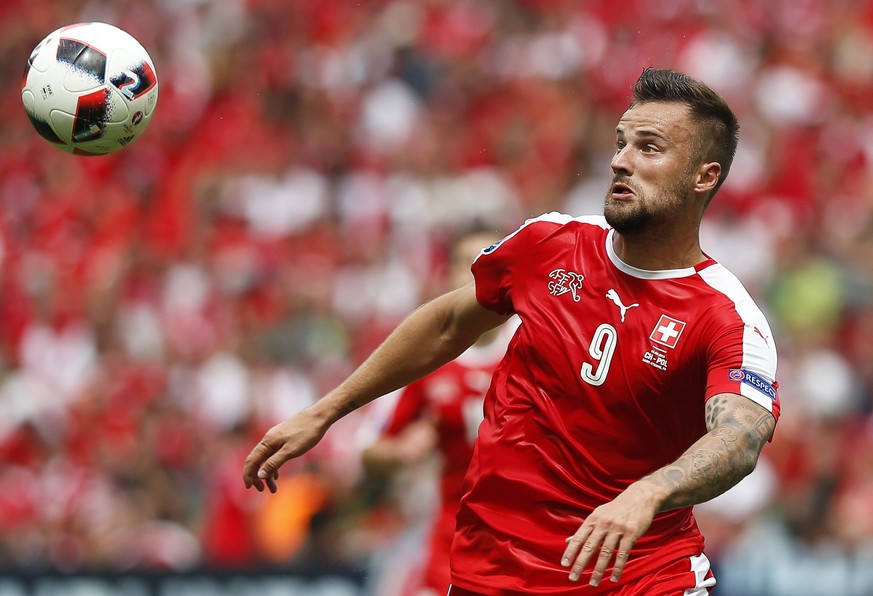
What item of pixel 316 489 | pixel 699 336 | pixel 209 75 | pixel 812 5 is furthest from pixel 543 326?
pixel 209 75

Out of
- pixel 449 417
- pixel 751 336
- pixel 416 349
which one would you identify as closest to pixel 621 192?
pixel 751 336

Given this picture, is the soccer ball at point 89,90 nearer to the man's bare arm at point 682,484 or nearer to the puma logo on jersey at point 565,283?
the puma logo on jersey at point 565,283

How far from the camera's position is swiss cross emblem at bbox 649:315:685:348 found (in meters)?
4.64

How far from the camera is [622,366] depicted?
4.69 m

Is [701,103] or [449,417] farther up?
[701,103]

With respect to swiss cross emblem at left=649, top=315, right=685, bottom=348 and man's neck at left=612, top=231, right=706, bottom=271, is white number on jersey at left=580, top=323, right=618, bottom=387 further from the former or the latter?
man's neck at left=612, top=231, right=706, bottom=271

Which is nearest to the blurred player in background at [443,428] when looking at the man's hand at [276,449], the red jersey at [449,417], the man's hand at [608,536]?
the red jersey at [449,417]

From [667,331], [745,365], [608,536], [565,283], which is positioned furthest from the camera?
[565,283]

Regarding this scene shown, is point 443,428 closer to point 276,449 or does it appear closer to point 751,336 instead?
point 276,449

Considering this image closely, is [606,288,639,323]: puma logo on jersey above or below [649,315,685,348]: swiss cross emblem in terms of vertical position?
above

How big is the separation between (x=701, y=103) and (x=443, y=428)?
2890mm

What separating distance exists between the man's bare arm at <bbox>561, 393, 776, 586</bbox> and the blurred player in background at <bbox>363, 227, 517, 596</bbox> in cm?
280

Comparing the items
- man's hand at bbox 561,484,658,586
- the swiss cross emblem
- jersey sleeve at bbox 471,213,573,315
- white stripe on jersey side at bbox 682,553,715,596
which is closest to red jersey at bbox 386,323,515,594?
jersey sleeve at bbox 471,213,573,315

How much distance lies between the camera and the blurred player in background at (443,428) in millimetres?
7031
